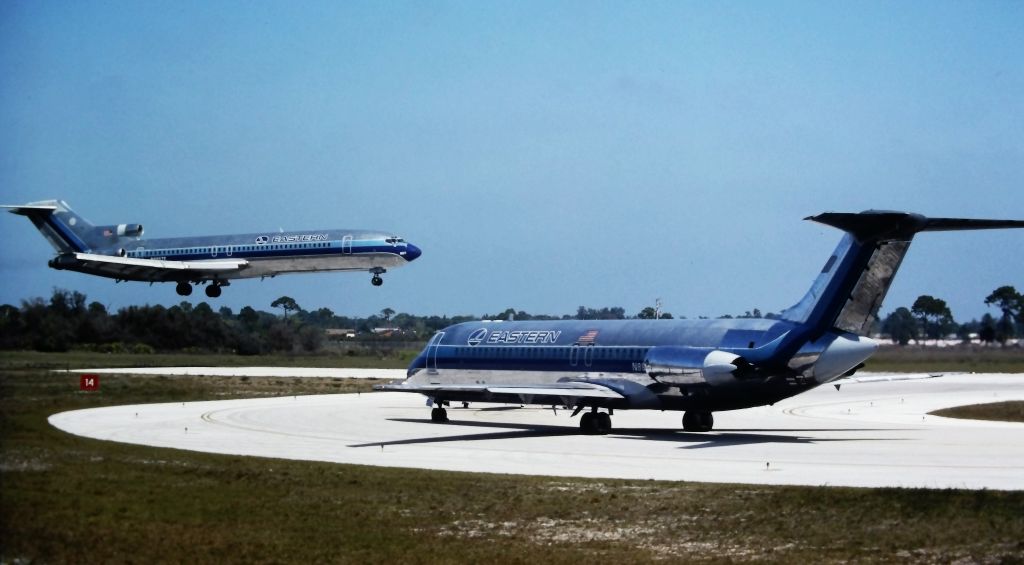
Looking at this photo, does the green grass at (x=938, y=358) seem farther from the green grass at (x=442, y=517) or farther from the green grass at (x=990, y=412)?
the green grass at (x=442, y=517)

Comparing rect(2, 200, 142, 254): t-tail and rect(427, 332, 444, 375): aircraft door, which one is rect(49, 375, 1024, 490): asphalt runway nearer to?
rect(427, 332, 444, 375): aircraft door

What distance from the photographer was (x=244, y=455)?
104 ft

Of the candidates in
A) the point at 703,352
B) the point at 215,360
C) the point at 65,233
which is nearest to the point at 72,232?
the point at 65,233

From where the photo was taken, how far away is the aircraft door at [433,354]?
47.2 meters

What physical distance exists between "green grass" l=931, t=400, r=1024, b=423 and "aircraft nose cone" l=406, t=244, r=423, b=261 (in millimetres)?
29919

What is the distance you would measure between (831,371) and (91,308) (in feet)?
205

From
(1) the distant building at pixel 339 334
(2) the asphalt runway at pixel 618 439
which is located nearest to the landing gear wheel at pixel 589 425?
(2) the asphalt runway at pixel 618 439

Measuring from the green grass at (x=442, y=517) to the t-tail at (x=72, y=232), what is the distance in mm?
49485

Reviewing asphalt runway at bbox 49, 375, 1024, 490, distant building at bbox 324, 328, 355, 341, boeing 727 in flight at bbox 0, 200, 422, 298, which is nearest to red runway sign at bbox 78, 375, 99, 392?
asphalt runway at bbox 49, 375, 1024, 490

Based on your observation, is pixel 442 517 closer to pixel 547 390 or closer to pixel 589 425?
pixel 547 390

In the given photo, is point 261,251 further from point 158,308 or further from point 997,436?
point 997,436

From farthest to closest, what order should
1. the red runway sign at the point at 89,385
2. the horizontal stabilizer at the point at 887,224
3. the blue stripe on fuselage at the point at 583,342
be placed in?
the red runway sign at the point at 89,385, the blue stripe on fuselage at the point at 583,342, the horizontal stabilizer at the point at 887,224

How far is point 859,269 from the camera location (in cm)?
3419

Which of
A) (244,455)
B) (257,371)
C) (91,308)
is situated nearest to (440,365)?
(244,455)
